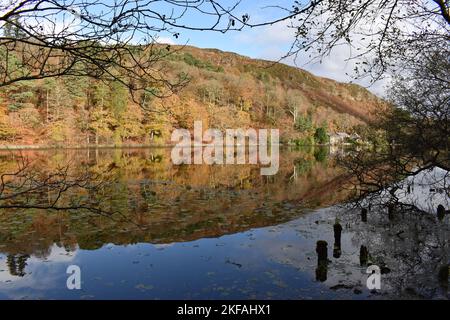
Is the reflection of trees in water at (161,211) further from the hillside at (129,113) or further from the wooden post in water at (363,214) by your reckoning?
the hillside at (129,113)

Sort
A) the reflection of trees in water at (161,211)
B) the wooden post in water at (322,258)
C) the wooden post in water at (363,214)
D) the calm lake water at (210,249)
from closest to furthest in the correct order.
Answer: the calm lake water at (210,249)
the wooden post in water at (322,258)
the reflection of trees in water at (161,211)
the wooden post in water at (363,214)

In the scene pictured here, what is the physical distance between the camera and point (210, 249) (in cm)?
854

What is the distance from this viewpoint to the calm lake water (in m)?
6.10

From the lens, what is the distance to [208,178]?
2097 centimetres

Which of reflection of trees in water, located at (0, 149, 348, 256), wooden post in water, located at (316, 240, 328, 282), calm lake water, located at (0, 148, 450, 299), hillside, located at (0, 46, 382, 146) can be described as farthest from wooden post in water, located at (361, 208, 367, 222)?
hillside, located at (0, 46, 382, 146)

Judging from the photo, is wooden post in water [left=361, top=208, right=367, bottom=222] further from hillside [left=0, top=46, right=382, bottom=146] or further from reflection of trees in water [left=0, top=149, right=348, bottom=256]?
hillside [left=0, top=46, right=382, bottom=146]

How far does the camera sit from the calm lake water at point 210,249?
610 centimetres

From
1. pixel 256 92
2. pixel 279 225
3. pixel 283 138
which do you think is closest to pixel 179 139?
pixel 283 138

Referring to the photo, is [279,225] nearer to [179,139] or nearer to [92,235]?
[92,235]

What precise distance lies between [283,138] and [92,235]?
216 feet

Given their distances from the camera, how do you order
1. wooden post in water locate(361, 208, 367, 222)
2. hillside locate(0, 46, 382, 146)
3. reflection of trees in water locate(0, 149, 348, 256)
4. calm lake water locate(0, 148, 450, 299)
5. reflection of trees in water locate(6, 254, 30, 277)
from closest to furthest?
calm lake water locate(0, 148, 450, 299)
reflection of trees in water locate(6, 254, 30, 277)
reflection of trees in water locate(0, 149, 348, 256)
wooden post in water locate(361, 208, 367, 222)
hillside locate(0, 46, 382, 146)

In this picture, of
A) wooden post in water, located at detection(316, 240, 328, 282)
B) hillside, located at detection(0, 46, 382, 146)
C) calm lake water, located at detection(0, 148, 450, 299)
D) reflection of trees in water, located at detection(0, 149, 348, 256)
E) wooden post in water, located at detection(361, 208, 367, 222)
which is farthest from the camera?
hillside, located at detection(0, 46, 382, 146)

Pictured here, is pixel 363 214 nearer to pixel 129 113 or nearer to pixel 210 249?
pixel 210 249

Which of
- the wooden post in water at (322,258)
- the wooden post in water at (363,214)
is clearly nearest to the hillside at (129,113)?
the wooden post in water at (363,214)
